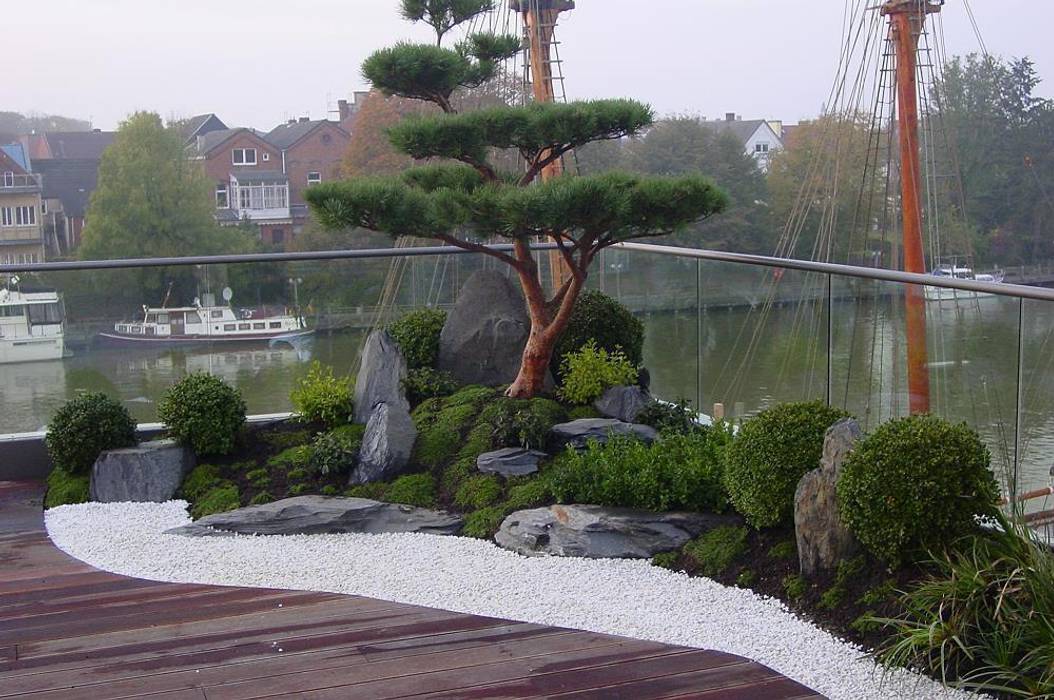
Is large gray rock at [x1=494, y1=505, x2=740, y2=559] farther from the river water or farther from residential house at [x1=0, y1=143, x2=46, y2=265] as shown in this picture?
residential house at [x1=0, y1=143, x2=46, y2=265]

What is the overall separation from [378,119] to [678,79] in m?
5.20

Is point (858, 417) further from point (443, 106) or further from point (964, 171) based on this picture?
point (964, 171)

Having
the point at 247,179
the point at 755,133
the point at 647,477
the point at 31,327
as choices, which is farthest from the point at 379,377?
the point at 247,179

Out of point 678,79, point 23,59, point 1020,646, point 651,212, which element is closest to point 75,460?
point 651,212

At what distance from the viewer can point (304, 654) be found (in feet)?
10.1

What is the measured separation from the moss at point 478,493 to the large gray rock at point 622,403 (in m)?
0.82

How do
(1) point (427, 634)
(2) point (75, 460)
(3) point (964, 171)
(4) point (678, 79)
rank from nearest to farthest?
(1) point (427, 634) → (2) point (75, 460) → (3) point (964, 171) → (4) point (678, 79)

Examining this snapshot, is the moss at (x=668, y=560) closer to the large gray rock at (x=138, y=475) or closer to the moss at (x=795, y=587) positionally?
the moss at (x=795, y=587)

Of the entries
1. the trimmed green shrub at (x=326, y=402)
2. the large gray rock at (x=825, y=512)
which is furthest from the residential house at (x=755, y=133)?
the large gray rock at (x=825, y=512)

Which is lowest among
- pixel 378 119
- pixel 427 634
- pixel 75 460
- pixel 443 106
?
pixel 427 634

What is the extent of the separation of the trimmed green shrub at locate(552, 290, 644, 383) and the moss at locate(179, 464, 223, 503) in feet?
5.78

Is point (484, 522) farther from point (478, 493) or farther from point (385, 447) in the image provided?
point (385, 447)

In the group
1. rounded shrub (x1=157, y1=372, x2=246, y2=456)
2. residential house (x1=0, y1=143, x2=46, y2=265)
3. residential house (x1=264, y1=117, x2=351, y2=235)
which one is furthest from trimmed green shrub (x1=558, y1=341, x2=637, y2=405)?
residential house (x1=0, y1=143, x2=46, y2=265)

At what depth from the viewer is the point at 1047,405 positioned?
11.1 feet
